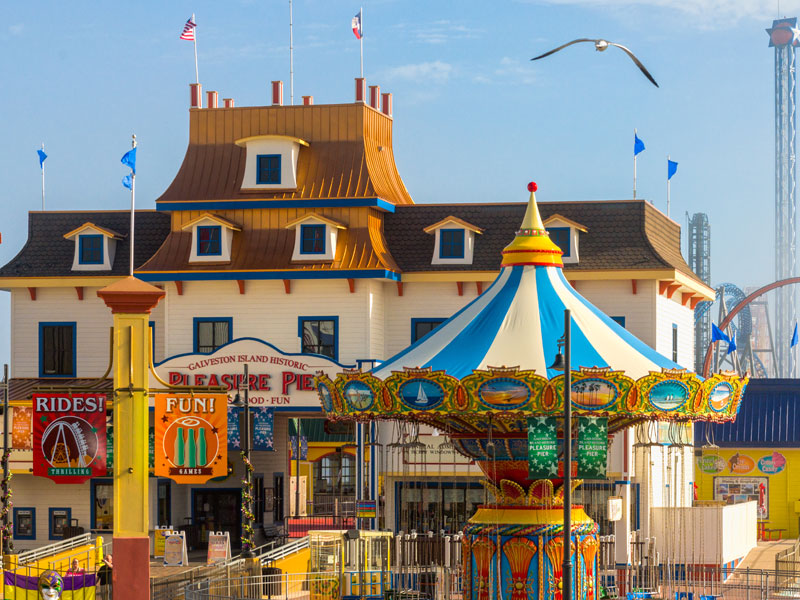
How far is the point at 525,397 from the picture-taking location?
2669cm

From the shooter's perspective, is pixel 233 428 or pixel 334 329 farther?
pixel 334 329

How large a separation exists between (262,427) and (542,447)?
54.9ft

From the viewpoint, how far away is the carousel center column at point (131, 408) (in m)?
26.7

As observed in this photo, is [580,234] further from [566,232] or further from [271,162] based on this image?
[271,162]

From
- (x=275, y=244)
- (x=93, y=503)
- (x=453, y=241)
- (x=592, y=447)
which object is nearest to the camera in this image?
(x=592, y=447)

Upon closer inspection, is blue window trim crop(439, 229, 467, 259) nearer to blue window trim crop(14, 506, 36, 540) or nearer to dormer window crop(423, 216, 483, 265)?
dormer window crop(423, 216, 483, 265)

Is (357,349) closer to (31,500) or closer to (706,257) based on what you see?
(31,500)

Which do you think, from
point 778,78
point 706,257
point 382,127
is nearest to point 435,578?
point 382,127

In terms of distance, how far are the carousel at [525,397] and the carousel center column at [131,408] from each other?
3933 mm

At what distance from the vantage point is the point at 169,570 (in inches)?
1464

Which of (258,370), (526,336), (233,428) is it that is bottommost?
(233,428)

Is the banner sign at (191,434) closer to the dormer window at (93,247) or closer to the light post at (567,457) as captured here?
the light post at (567,457)

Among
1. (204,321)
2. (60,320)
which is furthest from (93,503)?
(204,321)

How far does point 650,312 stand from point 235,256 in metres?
12.3
